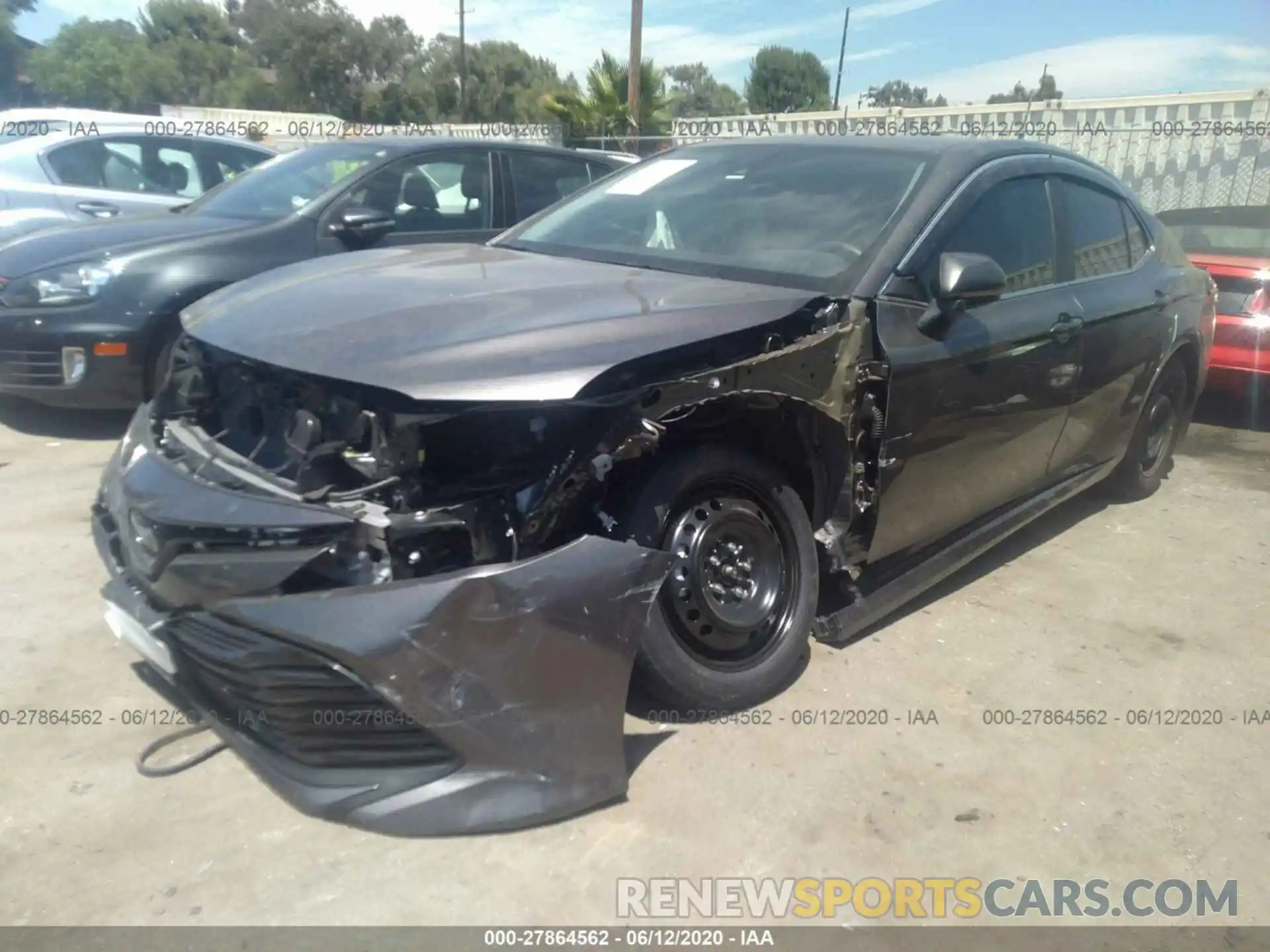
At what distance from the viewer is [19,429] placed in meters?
5.84

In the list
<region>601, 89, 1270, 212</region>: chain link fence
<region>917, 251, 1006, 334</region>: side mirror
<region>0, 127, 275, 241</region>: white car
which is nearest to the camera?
<region>917, 251, 1006, 334</region>: side mirror

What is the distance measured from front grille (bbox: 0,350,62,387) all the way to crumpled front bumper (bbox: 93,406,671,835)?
3227 millimetres

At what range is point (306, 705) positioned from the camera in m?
2.42

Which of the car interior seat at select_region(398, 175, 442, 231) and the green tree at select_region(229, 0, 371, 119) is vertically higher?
the green tree at select_region(229, 0, 371, 119)

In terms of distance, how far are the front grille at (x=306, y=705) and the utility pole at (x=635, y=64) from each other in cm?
2019

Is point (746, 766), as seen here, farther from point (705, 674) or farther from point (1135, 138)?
point (1135, 138)

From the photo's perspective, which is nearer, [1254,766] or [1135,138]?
[1254,766]

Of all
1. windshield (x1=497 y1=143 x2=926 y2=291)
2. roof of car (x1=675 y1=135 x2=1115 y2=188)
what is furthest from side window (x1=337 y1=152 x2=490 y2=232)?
roof of car (x1=675 y1=135 x2=1115 y2=188)

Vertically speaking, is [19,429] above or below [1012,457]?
below

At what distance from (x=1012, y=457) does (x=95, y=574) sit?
3443mm

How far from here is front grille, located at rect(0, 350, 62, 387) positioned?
5.27m

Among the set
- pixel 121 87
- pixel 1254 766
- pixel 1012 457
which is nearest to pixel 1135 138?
pixel 1012 457

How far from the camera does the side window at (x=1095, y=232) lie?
14.1 feet
